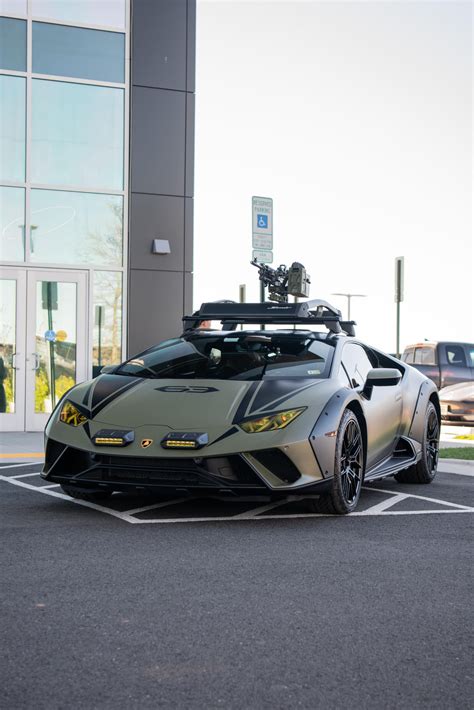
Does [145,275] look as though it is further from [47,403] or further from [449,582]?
[449,582]

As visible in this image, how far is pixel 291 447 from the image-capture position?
6000 millimetres

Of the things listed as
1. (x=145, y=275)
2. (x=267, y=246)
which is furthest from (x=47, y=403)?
(x=267, y=246)

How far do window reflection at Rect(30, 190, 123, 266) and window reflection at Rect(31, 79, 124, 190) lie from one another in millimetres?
234

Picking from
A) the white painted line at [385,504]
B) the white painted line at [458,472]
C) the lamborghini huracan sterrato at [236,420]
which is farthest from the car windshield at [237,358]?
the white painted line at [458,472]

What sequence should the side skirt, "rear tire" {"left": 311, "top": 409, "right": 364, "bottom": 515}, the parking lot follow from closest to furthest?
the parking lot → "rear tire" {"left": 311, "top": 409, "right": 364, "bottom": 515} → the side skirt

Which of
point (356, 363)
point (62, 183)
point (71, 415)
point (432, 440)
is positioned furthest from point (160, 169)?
point (71, 415)

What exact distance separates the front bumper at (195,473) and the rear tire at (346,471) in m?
0.41

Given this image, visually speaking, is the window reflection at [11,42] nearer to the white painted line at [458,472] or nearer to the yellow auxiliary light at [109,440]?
the white painted line at [458,472]

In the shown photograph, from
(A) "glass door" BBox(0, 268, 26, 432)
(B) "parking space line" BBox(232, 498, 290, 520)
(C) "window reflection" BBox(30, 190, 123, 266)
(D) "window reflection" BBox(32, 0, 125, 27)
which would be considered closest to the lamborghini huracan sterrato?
(B) "parking space line" BBox(232, 498, 290, 520)

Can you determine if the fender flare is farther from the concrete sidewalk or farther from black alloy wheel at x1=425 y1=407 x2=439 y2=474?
the concrete sidewalk

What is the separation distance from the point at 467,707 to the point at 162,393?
3876 millimetres

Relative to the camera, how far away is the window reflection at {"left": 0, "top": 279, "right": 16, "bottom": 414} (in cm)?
1409

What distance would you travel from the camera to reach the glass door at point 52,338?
14219 millimetres

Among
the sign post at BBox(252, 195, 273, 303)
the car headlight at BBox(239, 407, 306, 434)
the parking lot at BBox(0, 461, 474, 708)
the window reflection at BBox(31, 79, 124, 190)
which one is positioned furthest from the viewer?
the window reflection at BBox(31, 79, 124, 190)
